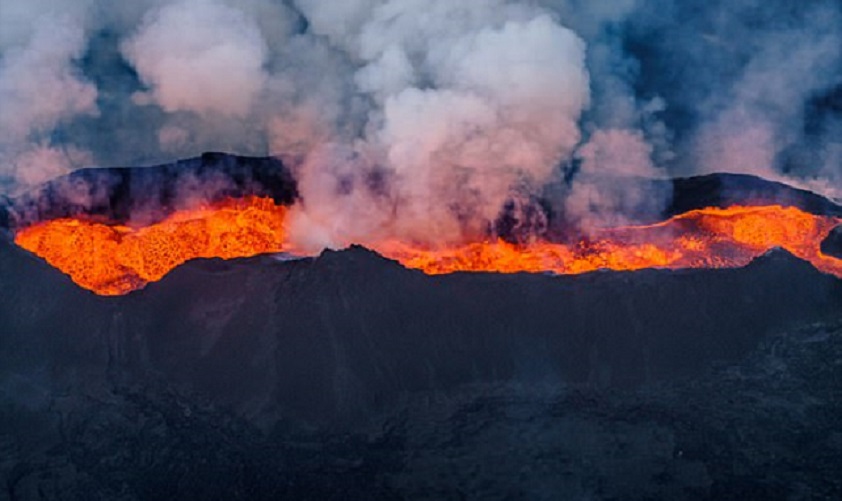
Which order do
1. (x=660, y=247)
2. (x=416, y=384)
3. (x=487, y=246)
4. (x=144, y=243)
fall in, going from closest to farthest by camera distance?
(x=416, y=384), (x=660, y=247), (x=144, y=243), (x=487, y=246)

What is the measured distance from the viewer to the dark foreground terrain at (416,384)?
12.8 metres

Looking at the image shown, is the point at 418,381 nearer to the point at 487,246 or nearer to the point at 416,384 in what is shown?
the point at 416,384

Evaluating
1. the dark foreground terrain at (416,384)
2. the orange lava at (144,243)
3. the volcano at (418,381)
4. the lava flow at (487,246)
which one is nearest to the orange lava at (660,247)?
the lava flow at (487,246)

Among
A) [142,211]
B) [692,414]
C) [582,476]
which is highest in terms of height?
[142,211]

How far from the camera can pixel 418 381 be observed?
14.4 meters

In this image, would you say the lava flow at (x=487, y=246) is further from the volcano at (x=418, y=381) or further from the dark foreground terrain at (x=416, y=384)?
the dark foreground terrain at (x=416, y=384)

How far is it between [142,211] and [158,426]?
6.92 meters

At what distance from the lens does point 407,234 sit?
19.7 metres

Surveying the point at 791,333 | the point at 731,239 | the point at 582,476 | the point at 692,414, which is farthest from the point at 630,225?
the point at 582,476

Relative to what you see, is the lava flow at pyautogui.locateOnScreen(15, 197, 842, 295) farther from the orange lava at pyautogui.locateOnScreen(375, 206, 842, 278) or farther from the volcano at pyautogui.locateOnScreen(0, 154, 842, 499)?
the volcano at pyautogui.locateOnScreen(0, 154, 842, 499)

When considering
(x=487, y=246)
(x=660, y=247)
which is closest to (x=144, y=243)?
(x=487, y=246)

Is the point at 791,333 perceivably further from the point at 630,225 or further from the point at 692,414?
the point at 630,225

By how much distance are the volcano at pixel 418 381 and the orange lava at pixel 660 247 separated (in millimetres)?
590

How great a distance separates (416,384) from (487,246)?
212 inches
